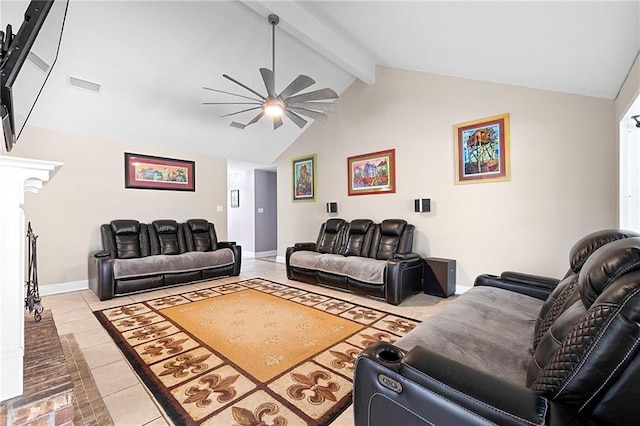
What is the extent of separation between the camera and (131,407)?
5.50 ft

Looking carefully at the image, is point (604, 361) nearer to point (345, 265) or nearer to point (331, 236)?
point (345, 265)

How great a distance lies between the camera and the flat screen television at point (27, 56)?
4.12 ft

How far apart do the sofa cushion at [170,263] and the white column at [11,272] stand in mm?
3077

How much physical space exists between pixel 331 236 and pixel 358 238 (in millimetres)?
588

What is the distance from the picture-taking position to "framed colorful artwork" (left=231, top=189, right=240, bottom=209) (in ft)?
26.6

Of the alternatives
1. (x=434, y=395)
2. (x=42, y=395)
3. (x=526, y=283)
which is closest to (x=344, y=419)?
(x=434, y=395)

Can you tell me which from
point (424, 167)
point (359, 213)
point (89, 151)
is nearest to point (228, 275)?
point (359, 213)

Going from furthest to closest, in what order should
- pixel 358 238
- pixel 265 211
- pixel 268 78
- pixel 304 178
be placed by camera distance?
pixel 265 211 → pixel 304 178 → pixel 358 238 → pixel 268 78

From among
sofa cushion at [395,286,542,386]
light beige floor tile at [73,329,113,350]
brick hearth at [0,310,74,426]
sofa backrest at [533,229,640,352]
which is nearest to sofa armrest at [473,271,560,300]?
sofa cushion at [395,286,542,386]

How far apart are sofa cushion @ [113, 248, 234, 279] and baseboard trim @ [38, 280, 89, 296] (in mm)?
1139

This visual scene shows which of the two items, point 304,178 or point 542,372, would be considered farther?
point 304,178

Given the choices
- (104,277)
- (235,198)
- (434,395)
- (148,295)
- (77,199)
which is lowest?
(148,295)

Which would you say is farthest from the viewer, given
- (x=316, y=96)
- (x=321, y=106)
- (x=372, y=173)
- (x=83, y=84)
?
(x=372, y=173)

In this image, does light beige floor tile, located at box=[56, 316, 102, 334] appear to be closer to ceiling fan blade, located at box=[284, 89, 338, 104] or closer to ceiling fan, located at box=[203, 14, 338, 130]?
ceiling fan, located at box=[203, 14, 338, 130]
